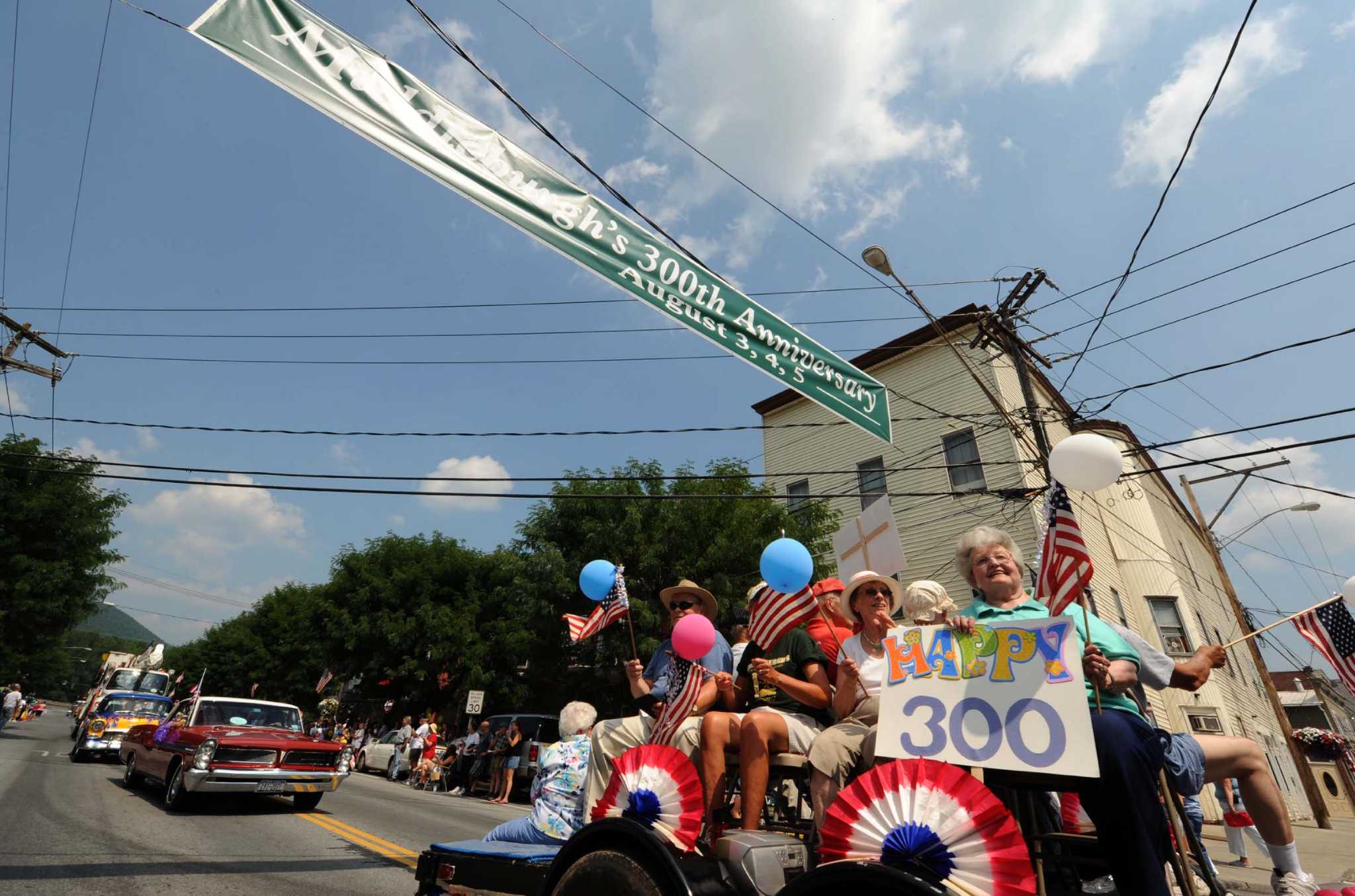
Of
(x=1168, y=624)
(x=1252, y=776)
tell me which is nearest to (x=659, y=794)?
(x=1252, y=776)

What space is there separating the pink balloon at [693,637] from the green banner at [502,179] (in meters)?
2.53

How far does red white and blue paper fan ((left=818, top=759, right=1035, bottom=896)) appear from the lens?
1.86 meters

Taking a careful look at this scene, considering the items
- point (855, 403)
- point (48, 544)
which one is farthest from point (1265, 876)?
point (48, 544)

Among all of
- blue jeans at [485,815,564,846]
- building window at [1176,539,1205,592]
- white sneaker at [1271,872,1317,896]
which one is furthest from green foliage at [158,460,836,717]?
building window at [1176,539,1205,592]

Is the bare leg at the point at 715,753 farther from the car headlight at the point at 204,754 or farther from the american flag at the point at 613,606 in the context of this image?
the car headlight at the point at 204,754

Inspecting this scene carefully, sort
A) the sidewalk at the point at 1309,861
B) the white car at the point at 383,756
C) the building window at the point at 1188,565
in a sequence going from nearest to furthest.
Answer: the sidewalk at the point at 1309,861 < the white car at the point at 383,756 < the building window at the point at 1188,565

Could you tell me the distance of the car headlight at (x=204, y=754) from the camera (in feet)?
30.2

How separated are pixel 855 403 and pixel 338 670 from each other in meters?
31.5

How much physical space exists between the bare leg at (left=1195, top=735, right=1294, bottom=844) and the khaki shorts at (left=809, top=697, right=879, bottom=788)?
49.4 inches

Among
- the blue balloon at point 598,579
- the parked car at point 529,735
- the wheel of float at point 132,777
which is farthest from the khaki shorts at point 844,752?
the wheel of float at point 132,777

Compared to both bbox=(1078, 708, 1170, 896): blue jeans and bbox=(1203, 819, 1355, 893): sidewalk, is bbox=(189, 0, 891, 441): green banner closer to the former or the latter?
bbox=(1078, 708, 1170, 896): blue jeans

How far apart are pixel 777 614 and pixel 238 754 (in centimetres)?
930

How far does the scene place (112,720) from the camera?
18.2 meters

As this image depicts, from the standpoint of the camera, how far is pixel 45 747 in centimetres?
2244
